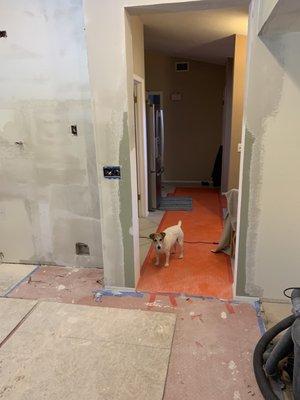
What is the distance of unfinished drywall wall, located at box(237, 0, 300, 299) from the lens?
6.72ft

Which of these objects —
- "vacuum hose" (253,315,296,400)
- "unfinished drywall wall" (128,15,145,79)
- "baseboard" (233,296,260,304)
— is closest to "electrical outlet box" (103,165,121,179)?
"baseboard" (233,296,260,304)

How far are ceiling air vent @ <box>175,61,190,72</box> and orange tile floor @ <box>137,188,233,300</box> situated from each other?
11.2 ft

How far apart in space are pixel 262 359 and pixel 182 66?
18.7 ft

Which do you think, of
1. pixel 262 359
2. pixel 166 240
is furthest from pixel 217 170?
pixel 262 359

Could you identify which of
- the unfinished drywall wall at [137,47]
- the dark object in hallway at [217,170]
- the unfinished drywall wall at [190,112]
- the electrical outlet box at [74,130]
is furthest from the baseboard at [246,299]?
the unfinished drywall wall at [190,112]

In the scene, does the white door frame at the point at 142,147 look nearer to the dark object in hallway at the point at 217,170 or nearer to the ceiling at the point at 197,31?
the ceiling at the point at 197,31

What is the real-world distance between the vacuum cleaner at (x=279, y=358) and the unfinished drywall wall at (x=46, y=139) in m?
1.78

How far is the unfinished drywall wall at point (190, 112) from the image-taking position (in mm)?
6195

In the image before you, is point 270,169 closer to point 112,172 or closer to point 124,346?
point 112,172

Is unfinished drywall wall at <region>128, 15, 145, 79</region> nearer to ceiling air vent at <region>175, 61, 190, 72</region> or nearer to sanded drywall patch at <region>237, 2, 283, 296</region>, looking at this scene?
sanded drywall patch at <region>237, 2, 283, 296</region>

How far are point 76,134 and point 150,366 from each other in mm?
2022

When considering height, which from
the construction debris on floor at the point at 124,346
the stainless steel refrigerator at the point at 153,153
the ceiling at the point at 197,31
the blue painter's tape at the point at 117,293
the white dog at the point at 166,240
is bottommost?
the construction debris on floor at the point at 124,346

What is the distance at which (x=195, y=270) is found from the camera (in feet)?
10.2

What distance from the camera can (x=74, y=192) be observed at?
3.00 meters
